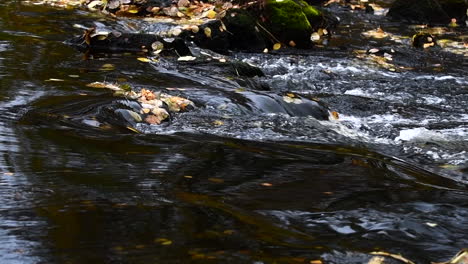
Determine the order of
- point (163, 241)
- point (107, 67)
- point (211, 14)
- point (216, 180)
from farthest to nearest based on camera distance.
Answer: point (211, 14) → point (107, 67) → point (216, 180) → point (163, 241)

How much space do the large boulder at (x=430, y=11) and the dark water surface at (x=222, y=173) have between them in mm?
7270

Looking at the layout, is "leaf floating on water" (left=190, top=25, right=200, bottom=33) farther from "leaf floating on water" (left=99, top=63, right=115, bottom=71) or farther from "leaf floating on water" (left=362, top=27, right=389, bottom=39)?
"leaf floating on water" (left=362, top=27, right=389, bottom=39)

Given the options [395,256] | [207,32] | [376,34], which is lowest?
[376,34]

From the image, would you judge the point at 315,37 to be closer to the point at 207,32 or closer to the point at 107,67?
the point at 207,32

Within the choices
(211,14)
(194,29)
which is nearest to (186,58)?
(194,29)

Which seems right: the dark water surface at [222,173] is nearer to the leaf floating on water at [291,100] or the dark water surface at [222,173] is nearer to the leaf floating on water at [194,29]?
the leaf floating on water at [291,100]

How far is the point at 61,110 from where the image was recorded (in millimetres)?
5555

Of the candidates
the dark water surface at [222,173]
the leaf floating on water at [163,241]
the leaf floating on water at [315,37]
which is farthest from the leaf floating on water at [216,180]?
the leaf floating on water at [315,37]

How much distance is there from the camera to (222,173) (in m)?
4.16

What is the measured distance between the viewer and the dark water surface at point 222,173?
301cm

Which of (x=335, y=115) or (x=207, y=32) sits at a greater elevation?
(x=207, y=32)

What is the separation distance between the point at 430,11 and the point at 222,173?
12.1 m

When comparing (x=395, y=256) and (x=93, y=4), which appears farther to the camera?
(x=93, y=4)

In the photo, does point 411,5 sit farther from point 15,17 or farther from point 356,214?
point 356,214
